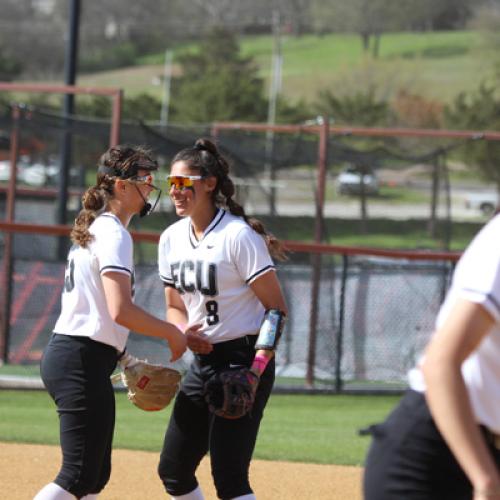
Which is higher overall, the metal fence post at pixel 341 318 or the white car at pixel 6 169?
the white car at pixel 6 169

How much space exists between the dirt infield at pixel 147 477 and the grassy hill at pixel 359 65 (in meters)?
53.5

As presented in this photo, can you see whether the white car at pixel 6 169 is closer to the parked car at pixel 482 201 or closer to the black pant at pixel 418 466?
the parked car at pixel 482 201

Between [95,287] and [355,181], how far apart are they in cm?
1381

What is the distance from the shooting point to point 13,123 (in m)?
12.0

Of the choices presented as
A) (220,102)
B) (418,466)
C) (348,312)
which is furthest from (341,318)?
(220,102)

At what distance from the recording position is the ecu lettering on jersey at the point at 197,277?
4594 millimetres

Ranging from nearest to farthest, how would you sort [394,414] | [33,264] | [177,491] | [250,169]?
Result: 1. [394,414]
2. [177,491]
3. [33,264]
4. [250,169]

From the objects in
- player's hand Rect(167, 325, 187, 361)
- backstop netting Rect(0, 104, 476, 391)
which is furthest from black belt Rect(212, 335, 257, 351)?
backstop netting Rect(0, 104, 476, 391)

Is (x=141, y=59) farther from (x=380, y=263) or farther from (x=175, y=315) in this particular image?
(x=175, y=315)

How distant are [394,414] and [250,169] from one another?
11086 millimetres

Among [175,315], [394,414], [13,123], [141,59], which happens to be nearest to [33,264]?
[13,123]

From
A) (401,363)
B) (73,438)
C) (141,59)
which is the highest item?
(141,59)

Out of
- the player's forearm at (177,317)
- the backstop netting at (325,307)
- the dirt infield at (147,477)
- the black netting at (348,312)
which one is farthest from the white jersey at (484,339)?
the black netting at (348,312)

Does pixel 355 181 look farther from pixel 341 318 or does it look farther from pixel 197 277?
pixel 197 277
